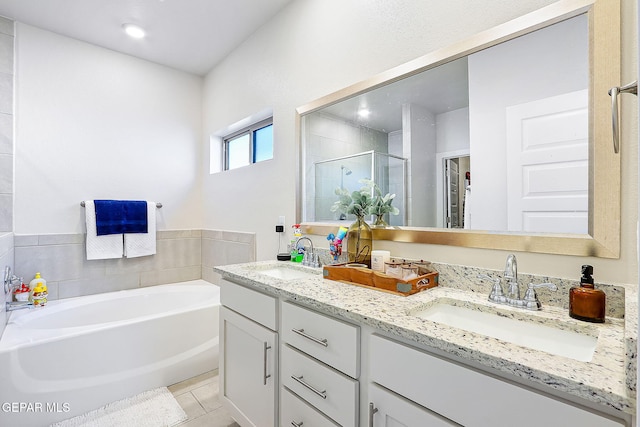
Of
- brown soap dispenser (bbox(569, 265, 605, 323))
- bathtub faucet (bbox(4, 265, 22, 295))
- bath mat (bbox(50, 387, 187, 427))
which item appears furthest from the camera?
bathtub faucet (bbox(4, 265, 22, 295))

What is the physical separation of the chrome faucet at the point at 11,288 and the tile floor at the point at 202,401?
4.09ft

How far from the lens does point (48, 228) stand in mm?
2482

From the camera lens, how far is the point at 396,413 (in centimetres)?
84

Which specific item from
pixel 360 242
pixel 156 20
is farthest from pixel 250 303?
pixel 156 20

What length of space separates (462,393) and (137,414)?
191 cm

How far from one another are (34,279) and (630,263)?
11.4ft

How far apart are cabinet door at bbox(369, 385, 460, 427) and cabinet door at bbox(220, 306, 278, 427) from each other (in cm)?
52

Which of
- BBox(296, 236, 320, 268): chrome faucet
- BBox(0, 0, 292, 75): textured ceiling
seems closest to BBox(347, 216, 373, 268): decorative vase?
BBox(296, 236, 320, 268): chrome faucet

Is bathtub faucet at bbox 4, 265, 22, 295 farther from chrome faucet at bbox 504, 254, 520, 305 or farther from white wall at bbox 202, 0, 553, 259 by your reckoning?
chrome faucet at bbox 504, 254, 520, 305

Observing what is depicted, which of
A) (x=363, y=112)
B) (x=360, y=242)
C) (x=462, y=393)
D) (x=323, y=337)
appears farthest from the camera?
(x=363, y=112)

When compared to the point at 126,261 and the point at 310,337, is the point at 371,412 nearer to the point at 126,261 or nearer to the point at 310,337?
the point at 310,337

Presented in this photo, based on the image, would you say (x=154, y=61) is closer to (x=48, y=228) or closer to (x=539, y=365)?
(x=48, y=228)

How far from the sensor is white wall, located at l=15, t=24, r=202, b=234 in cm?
241

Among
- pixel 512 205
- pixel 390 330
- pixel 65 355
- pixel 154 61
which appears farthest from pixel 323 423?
pixel 154 61
